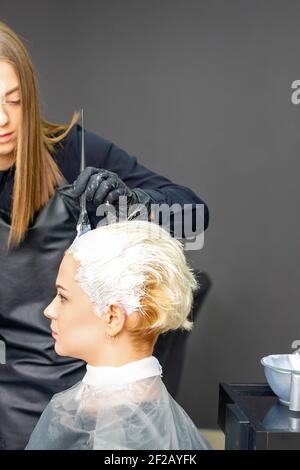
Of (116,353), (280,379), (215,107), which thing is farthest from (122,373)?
(215,107)

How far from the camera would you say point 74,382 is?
1.88 meters

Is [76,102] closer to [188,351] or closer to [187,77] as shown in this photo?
[187,77]

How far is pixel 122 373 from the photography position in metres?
1.54

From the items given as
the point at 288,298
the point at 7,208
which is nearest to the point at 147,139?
the point at 288,298

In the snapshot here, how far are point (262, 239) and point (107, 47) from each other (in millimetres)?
835

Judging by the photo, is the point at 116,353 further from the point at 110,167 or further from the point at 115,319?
the point at 110,167

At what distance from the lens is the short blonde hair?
1.53 meters

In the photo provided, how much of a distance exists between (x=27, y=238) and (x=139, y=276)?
16.1 inches

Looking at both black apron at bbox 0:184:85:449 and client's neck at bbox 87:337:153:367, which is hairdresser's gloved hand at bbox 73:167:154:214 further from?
client's neck at bbox 87:337:153:367

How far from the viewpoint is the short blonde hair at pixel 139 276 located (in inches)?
60.2

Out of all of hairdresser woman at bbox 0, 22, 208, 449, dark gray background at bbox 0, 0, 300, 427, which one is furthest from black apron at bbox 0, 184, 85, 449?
dark gray background at bbox 0, 0, 300, 427

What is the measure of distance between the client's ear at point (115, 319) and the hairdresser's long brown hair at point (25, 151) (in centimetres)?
38

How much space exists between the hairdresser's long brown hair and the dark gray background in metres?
0.84

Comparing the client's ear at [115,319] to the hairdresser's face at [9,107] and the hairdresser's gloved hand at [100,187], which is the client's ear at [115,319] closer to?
the hairdresser's gloved hand at [100,187]
